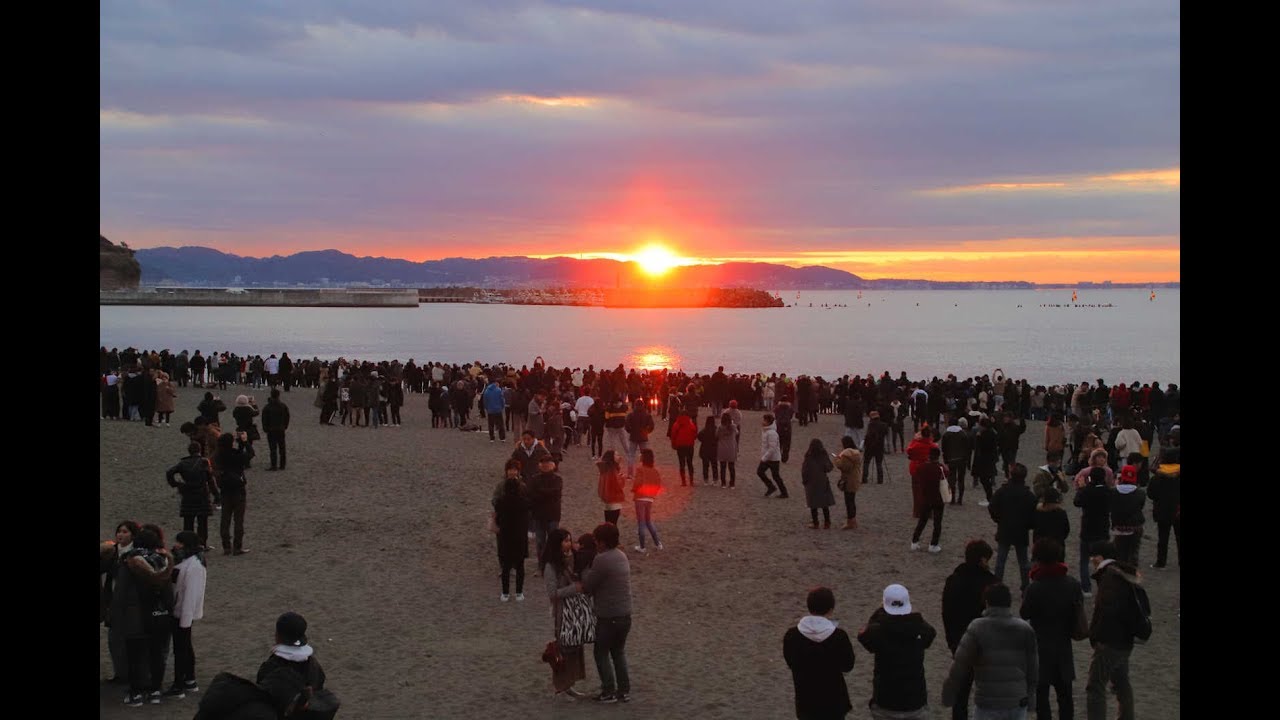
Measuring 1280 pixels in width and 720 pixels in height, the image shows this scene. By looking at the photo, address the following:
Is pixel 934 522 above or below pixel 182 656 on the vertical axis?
above

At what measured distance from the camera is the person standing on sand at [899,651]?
232 inches

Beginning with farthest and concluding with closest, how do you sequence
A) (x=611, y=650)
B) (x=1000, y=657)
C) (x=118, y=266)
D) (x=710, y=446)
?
1. (x=118, y=266)
2. (x=710, y=446)
3. (x=611, y=650)
4. (x=1000, y=657)

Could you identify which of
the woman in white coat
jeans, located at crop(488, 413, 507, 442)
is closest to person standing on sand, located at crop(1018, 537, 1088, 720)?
the woman in white coat

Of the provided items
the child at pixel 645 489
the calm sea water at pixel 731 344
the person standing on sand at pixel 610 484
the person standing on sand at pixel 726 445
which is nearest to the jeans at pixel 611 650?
the person standing on sand at pixel 610 484

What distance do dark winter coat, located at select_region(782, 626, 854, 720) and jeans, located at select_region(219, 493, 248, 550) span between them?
8.49 metres

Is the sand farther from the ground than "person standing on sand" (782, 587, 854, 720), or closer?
closer

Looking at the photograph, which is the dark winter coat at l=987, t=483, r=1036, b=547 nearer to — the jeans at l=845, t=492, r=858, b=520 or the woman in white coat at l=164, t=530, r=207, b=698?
the jeans at l=845, t=492, r=858, b=520

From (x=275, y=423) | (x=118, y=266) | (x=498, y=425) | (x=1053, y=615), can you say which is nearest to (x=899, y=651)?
(x=1053, y=615)

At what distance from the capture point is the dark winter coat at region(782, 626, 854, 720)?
5.94 m

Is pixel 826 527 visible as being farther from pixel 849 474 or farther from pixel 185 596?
pixel 185 596

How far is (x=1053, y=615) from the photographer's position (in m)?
6.96

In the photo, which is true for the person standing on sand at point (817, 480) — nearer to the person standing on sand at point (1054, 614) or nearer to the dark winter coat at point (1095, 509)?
the dark winter coat at point (1095, 509)

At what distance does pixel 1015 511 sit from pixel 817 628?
16.8ft
